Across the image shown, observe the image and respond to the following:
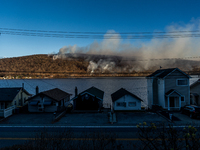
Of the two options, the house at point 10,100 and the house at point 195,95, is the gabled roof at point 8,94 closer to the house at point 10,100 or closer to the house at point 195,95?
the house at point 10,100

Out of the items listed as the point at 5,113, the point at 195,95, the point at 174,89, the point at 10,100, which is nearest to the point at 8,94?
the point at 10,100

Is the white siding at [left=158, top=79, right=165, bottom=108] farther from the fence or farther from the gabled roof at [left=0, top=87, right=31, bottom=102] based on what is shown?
the gabled roof at [left=0, top=87, right=31, bottom=102]

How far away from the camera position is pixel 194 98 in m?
32.8

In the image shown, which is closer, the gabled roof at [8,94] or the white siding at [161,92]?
the gabled roof at [8,94]

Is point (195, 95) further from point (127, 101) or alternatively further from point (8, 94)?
point (8, 94)

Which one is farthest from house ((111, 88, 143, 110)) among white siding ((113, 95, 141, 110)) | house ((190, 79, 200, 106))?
house ((190, 79, 200, 106))

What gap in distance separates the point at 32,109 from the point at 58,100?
17.7 feet

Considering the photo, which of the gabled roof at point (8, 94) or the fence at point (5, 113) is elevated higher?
the gabled roof at point (8, 94)

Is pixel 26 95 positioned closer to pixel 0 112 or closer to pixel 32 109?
pixel 32 109

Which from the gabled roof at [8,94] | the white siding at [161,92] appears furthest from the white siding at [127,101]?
the gabled roof at [8,94]

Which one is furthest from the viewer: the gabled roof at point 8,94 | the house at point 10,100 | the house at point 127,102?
the house at point 127,102

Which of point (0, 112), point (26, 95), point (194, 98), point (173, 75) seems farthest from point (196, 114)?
point (26, 95)

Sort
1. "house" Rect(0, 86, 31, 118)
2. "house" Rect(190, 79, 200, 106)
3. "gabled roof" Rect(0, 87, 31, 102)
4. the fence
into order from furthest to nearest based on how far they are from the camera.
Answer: "house" Rect(190, 79, 200, 106) < "gabled roof" Rect(0, 87, 31, 102) < "house" Rect(0, 86, 31, 118) < the fence

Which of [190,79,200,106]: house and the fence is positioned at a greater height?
[190,79,200,106]: house
